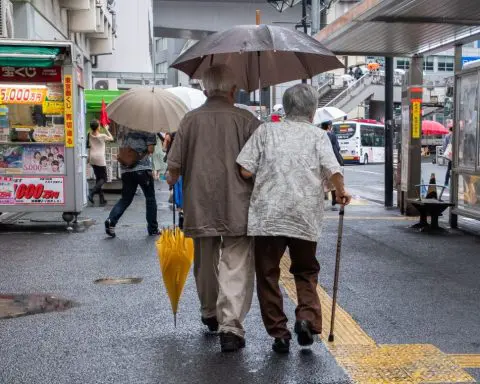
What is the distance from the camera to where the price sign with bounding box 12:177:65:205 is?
1091cm

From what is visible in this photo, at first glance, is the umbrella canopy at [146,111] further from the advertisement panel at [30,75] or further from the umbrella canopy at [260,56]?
the advertisement panel at [30,75]

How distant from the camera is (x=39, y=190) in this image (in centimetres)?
1093

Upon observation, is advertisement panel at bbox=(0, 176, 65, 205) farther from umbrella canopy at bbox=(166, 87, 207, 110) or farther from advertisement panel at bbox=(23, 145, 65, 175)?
umbrella canopy at bbox=(166, 87, 207, 110)

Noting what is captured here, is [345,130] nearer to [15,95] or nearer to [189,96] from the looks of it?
[189,96]

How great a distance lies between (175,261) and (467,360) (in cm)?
201

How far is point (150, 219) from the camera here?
10234mm

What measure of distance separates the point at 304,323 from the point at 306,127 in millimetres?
1207

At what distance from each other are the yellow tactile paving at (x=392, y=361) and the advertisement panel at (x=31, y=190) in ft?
21.4

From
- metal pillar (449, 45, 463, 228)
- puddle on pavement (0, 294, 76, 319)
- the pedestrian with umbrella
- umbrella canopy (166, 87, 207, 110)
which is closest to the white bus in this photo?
metal pillar (449, 45, 463, 228)

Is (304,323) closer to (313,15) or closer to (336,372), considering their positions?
(336,372)

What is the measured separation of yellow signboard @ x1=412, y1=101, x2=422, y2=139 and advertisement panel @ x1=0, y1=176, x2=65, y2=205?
608 centimetres

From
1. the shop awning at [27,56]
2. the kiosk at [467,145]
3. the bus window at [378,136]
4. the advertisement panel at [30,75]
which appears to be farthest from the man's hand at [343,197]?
the bus window at [378,136]

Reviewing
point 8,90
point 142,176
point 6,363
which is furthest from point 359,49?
point 6,363

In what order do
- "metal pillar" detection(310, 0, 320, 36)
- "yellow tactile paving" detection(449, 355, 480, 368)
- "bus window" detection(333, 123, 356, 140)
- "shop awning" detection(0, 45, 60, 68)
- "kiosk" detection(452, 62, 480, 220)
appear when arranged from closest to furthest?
"yellow tactile paving" detection(449, 355, 480, 368), "shop awning" detection(0, 45, 60, 68), "kiosk" detection(452, 62, 480, 220), "metal pillar" detection(310, 0, 320, 36), "bus window" detection(333, 123, 356, 140)
